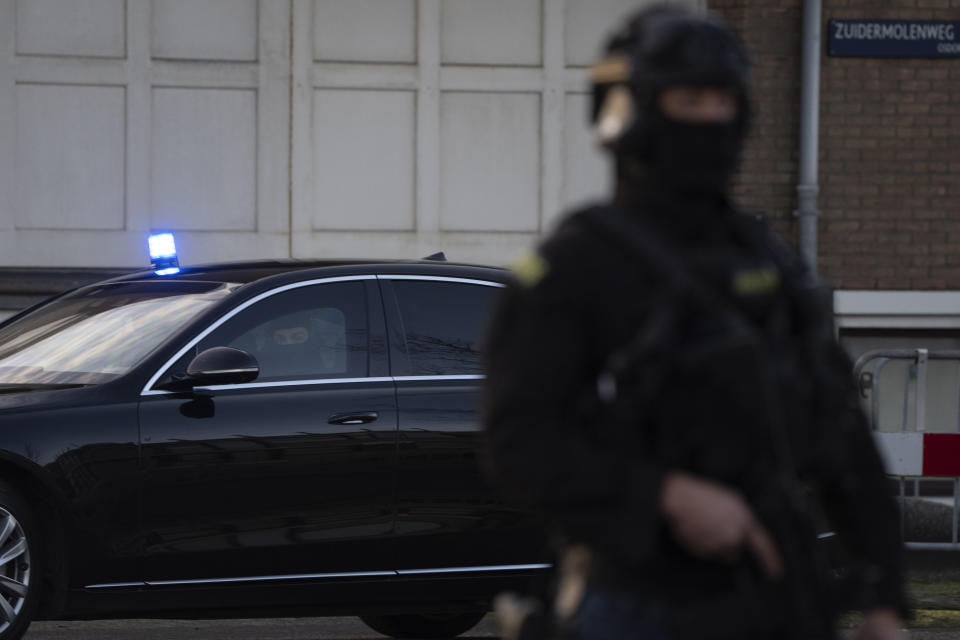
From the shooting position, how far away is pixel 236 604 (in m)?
6.16

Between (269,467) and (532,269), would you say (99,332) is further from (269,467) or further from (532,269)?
(532,269)

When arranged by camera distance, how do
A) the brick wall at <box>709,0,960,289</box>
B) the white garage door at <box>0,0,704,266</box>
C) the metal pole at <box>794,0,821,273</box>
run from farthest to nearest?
the brick wall at <box>709,0,960,289</box>
the white garage door at <box>0,0,704,266</box>
the metal pole at <box>794,0,821,273</box>

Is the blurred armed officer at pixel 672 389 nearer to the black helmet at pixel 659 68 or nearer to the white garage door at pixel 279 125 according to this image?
the black helmet at pixel 659 68

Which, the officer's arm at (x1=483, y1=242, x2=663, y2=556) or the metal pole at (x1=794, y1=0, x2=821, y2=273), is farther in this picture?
the metal pole at (x1=794, y1=0, x2=821, y2=273)

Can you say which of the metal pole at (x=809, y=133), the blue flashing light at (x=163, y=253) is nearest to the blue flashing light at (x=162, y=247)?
the blue flashing light at (x=163, y=253)

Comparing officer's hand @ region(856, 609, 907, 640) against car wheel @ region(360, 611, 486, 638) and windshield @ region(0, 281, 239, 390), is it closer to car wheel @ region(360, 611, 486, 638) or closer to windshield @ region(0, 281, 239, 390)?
windshield @ region(0, 281, 239, 390)

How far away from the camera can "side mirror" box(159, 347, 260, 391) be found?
6043mm

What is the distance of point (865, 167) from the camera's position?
13.0 meters

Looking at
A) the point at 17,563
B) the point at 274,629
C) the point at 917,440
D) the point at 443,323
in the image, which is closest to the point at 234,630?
the point at 274,629

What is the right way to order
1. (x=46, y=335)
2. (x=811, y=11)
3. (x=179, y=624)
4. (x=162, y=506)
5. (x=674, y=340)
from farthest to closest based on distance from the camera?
1. (x=811, y=11)
2. (x=179, y=624)
3. (x=46, y=335)
4. (x=162, y=506)
5. (x=674, y=340)

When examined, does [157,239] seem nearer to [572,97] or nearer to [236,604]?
[236,604]

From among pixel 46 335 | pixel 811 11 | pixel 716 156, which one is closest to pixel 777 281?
pixel 716 156

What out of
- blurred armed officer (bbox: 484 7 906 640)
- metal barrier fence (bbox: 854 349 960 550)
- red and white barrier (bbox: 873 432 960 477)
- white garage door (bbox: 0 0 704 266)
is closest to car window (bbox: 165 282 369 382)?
metal barrier fence (bbox: 854 349 960 550)

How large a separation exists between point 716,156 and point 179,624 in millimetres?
5979
